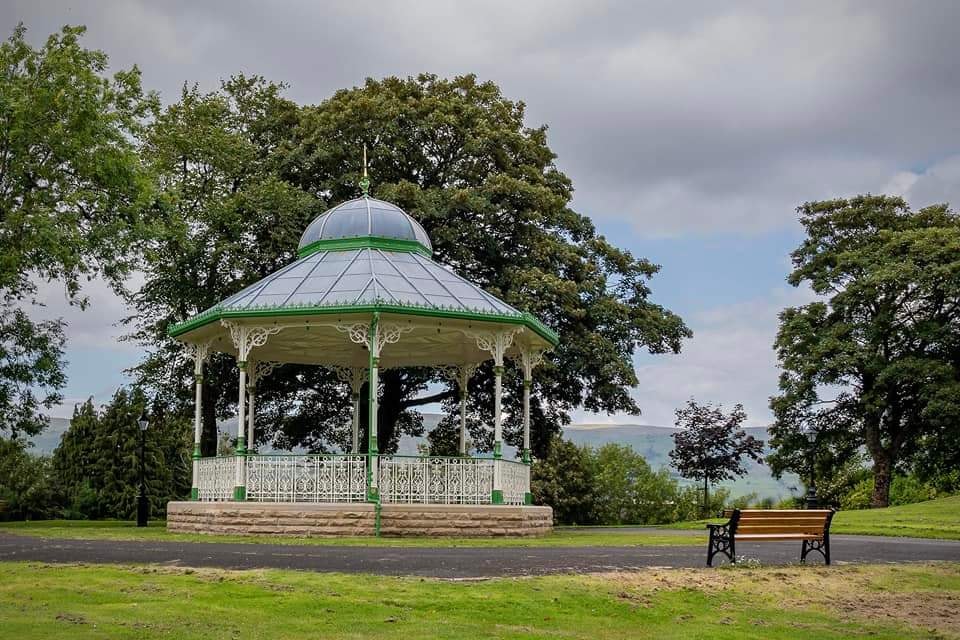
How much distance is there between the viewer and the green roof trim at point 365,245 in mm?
24672

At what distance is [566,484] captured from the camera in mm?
39656

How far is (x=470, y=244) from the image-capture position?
102 ft

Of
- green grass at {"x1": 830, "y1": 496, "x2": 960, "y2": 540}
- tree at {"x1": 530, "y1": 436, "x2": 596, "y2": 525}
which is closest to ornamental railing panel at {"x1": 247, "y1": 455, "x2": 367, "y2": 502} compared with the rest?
green grass at {"x1": 830, "y1": 496, "x2": 960, "y2": 540}

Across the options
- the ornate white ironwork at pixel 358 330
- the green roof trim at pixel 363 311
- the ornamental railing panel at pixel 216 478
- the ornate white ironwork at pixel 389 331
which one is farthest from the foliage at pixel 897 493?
the ornamental railing panel at pixel 216 478

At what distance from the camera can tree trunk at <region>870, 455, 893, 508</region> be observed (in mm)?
39969

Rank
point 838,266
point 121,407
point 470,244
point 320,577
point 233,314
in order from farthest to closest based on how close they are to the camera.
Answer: point 838,266
point 121,407
point 470,244
point 233,314
point 320,577

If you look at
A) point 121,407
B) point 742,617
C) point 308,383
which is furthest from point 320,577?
point 121,407

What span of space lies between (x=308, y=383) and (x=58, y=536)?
14218mm

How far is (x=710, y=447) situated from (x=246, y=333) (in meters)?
21.1

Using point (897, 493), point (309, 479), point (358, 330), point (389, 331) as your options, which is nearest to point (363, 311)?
point (358, 330)

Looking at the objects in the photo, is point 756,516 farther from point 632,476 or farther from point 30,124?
point 632,476

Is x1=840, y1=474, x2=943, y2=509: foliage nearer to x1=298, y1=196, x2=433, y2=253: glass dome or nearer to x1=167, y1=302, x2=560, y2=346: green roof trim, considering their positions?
x1=298, y1=196, x2=433, y2=253: glass dome

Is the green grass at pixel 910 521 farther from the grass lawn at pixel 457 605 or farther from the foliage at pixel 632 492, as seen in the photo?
the foliage at pixel 632 492

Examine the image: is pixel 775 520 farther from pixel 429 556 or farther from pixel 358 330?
pixel 358 330
